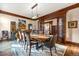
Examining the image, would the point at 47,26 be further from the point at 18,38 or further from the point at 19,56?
the point at 19,56

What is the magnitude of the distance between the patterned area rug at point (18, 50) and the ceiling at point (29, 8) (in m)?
0.67

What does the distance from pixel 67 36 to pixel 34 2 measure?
1.00 m

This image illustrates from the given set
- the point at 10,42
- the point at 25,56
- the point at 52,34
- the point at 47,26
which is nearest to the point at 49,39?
the point at 52,34

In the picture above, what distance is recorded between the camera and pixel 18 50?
2.57m

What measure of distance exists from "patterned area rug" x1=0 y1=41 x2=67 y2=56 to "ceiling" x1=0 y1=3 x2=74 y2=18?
67cm

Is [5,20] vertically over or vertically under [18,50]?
over

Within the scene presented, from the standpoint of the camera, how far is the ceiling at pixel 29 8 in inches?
99.2

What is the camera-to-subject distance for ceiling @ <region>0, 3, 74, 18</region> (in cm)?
252

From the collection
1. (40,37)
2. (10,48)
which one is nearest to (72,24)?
(40,37)

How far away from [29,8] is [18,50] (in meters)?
0.93

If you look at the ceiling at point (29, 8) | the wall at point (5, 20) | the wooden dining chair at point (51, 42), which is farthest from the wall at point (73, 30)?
the wall at point (5, 20)

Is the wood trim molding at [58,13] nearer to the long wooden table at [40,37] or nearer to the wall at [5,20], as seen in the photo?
the long wooden table at [40,37]

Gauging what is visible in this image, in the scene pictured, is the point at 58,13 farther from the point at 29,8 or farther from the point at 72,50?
the point at 72,50

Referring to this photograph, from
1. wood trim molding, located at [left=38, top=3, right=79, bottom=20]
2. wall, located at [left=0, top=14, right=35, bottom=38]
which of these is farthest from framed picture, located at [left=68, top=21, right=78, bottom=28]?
wall, located at [left=0, top=14, right=35, bottom=38]
